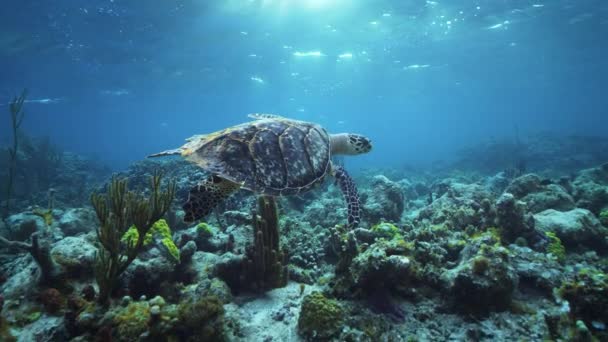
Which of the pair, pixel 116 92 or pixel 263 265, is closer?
pixel 263 265

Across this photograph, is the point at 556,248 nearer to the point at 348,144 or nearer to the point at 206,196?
the point at 348,144

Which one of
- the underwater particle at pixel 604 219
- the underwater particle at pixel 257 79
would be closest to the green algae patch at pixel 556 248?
the underwater particle at pixel 604 219

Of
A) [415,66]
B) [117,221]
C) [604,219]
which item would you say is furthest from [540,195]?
[415,66]

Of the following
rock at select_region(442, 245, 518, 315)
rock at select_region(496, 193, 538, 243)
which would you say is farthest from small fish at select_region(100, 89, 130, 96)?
rock at select_region(442, 245, 518, 315)

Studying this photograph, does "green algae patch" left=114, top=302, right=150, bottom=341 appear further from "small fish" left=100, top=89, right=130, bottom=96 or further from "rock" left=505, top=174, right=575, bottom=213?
"small fish" left=100, top=89, right=130, bottom=96

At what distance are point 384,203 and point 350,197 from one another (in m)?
2.89

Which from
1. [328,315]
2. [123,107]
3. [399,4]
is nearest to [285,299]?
[328,315]

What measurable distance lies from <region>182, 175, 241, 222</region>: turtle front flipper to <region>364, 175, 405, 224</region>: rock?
4.65 meters

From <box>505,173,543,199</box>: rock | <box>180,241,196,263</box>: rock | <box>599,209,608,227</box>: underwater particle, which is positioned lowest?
<box>599,209,608,227</box>: underwater particle

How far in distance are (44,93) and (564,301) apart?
48.5 meters

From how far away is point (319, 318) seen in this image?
353cm

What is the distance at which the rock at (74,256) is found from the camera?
422 cm

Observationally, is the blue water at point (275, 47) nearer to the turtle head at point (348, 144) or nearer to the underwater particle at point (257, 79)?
the underwater particle at point (257, 79)

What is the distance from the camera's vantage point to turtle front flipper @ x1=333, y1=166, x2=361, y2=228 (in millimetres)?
5875
